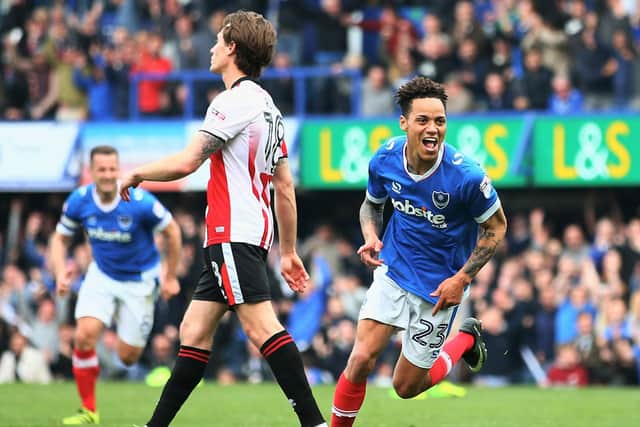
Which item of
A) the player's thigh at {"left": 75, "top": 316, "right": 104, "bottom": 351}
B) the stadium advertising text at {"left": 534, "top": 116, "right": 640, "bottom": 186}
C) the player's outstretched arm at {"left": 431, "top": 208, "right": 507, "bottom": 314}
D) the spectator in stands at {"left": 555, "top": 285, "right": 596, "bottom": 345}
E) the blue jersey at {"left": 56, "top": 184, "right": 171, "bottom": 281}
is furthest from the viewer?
the stadium advertising text at {"left": 534, "top": 116, "right": 640, "bottom": 186}

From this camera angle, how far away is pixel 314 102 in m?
20.2

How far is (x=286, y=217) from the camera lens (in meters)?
8.02

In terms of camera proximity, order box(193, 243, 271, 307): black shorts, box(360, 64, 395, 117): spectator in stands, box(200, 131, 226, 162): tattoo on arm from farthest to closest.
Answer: box(360, 64, 395, 117): spectator in stands
box(193, 243, 271, 307): black shorts
box(200, 131, 226, 162): tattoo on arm

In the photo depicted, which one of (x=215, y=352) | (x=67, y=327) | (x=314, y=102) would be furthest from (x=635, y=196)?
(x=67, y=327)

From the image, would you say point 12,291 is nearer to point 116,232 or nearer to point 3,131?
point 3,131

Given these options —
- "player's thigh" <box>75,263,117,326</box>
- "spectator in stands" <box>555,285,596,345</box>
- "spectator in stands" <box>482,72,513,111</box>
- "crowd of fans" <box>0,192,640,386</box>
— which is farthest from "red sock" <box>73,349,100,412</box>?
"spectator in stands" <box>482,72,513,111</box>

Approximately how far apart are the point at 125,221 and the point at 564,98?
868 centimetres

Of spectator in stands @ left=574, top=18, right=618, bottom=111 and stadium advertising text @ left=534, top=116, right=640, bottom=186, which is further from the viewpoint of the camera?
spectator in stands @ left=574, top=18, right=618, bottom=111

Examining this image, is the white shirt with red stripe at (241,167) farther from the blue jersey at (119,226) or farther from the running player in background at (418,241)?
the blue jersey at (119,226)

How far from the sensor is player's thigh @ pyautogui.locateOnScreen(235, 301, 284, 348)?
7.78 metres

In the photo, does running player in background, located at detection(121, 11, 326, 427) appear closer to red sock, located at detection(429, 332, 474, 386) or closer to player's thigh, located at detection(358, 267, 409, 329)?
player's thigh, located at detection(358, 267, 409, 329)

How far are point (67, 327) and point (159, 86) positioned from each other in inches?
157

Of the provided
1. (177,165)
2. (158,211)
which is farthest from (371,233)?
(158,211)

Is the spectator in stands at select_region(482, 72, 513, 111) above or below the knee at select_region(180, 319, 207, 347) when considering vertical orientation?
above
